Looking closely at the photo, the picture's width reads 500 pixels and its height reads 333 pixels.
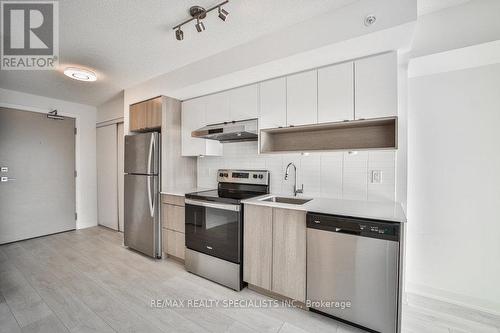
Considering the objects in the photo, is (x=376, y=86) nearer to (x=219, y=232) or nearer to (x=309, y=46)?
(x=309, y=46)

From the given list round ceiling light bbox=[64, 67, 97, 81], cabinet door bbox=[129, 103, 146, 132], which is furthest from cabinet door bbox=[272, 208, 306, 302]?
round ceiling light bbox=[64, 67, 97, 81]

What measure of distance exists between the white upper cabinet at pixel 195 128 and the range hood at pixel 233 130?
0.61ft

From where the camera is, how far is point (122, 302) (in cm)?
197

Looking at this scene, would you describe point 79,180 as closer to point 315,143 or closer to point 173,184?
point 173,184

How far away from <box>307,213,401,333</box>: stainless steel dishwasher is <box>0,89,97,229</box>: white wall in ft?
15.0

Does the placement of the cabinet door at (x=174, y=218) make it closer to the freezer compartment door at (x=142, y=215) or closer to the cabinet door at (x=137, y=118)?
the freezer compartment door at (x=142, y=215)

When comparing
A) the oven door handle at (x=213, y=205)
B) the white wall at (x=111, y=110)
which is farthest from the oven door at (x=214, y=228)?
the white wall at (x=111, y=110)

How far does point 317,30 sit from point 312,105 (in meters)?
0.62

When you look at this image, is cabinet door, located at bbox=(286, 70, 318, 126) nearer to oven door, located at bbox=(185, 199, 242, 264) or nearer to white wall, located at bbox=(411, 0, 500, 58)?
white wall, located at bbox=(411, 0, 500, 58)

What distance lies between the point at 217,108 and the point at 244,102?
0.41 m

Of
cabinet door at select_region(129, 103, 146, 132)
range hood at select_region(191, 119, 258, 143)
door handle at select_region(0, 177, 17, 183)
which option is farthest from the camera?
door handle at select_region(0, 177, 17, 183)

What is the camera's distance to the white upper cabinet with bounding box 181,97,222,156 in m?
2.88

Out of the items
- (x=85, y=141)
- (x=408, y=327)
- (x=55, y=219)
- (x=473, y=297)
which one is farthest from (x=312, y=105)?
(x=55, y=219)

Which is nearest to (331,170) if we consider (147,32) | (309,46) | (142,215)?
(309,46)
